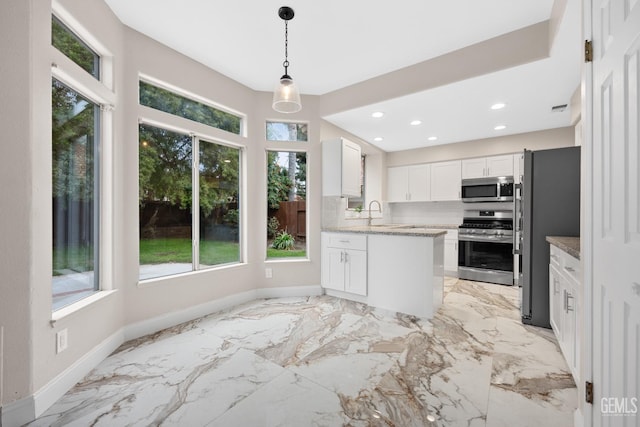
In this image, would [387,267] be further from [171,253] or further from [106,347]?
[106,347]

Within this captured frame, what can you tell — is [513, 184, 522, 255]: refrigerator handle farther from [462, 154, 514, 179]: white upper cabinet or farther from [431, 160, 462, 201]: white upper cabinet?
[431, 160, 462, 201]: white upper cabinet

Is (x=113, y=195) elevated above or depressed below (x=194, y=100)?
below

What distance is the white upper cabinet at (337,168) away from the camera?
368cm

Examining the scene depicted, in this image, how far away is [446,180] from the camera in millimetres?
5215

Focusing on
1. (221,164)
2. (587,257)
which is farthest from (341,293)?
(587,257)

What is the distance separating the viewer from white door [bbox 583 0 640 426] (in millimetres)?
880

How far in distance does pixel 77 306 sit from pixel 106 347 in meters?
0.49

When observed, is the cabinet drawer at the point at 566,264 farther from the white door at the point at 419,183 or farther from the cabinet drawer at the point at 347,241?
the white door at the point at 419,183

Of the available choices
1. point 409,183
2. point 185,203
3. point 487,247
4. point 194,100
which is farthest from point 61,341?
point 409,183

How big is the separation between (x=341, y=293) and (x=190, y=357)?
1996 millimetres

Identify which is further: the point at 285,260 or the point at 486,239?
the point at 486,239

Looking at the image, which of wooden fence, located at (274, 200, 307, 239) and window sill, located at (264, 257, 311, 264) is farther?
wooden fence, located at (274, 200, 307, 239)

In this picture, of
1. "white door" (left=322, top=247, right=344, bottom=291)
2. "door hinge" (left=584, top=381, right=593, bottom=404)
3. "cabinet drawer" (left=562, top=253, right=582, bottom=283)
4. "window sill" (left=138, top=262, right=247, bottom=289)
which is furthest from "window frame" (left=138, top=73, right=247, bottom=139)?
"door hinge" (left=584, top=381, right=593, bottom=404)

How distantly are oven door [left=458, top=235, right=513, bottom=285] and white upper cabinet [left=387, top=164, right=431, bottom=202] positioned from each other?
1152 mm
